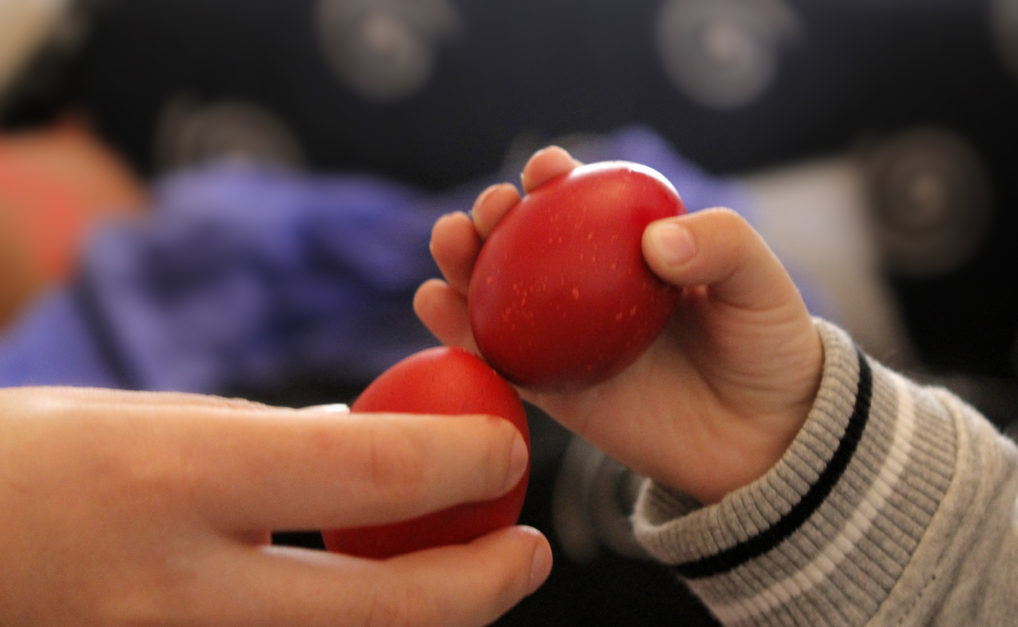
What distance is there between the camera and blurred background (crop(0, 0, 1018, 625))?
1.20 meters

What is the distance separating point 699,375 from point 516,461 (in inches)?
11.6

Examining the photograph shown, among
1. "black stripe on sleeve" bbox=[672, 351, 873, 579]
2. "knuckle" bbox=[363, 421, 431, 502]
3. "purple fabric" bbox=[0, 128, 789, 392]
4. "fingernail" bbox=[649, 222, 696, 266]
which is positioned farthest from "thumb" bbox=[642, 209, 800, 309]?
"purple fabric" bbox=[0, 128, 789, 392]

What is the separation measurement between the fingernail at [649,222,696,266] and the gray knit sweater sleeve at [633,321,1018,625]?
0.57 ft

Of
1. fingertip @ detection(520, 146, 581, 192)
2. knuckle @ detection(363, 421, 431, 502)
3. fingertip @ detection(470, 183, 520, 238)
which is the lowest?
knuckle @ detection(363, 421, 431, 502)

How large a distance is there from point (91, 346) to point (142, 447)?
812 mm

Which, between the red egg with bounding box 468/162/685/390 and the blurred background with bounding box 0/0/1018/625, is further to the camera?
the blurred background with bounding box 0/0/1018/625

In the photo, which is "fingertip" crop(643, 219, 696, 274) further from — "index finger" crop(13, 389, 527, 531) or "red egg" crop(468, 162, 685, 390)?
"index finger" crop(13, 389, 527, 531)

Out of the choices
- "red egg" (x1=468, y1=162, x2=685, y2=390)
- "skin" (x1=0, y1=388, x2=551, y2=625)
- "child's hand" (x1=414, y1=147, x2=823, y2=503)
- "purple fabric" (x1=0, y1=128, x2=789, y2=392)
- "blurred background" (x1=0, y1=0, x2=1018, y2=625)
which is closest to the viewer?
"skin" (x1=0, y1=388, x2=551, y2=625)

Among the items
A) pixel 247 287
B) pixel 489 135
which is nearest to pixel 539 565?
pixel 247 287

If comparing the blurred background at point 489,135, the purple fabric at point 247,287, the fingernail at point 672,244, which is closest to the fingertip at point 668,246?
the fingernail at point 672,244

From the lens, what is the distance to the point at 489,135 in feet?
4.60

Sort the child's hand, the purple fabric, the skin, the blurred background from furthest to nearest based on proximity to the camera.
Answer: the blurred background < the purple fabric < the child's hand < the skin

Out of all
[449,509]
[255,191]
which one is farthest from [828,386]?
[255,191]

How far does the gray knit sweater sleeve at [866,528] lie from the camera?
53 cm
